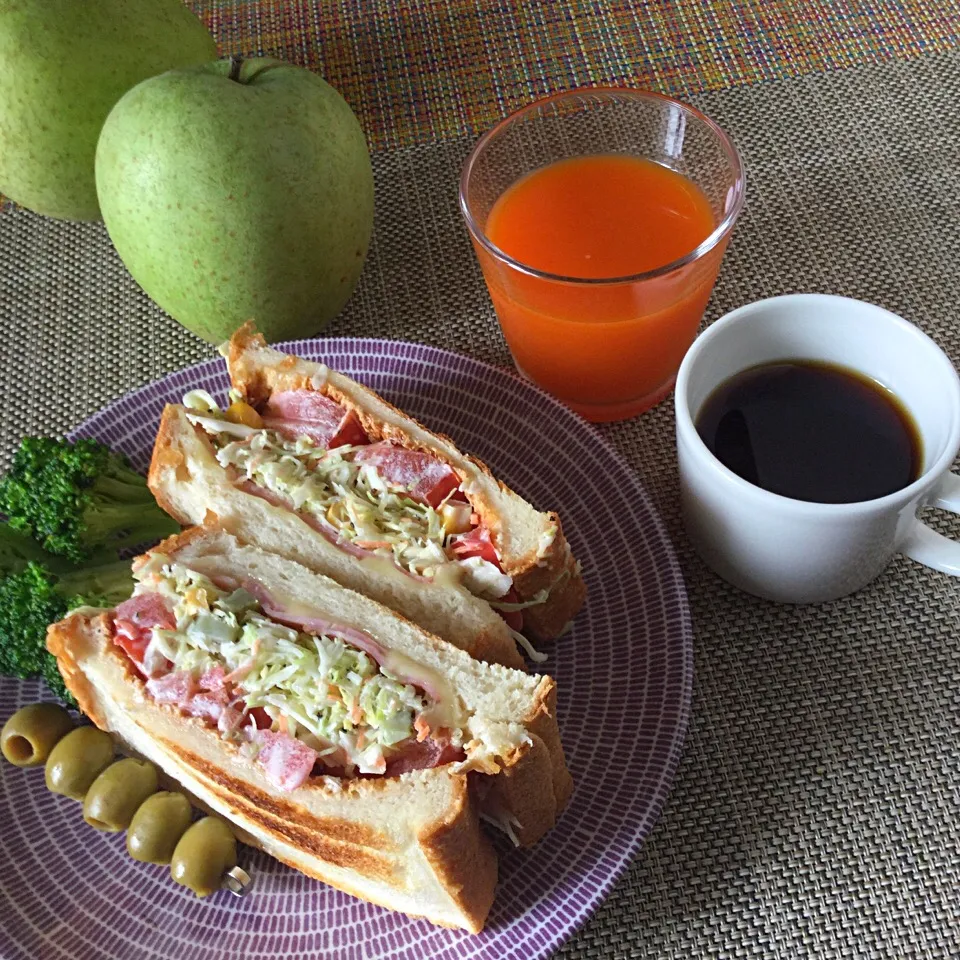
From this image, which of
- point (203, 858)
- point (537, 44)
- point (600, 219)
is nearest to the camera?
point (203, 858)

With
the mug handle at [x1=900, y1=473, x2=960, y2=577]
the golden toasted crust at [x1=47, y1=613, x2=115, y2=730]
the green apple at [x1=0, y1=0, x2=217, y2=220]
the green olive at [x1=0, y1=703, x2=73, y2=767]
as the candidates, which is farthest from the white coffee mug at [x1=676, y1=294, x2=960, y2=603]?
the green apple at [x1=0, y1=0, x2=217, y2=220]

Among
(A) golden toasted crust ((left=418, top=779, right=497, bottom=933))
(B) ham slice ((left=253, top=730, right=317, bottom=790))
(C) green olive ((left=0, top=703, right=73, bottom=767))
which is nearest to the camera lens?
(A) golden toasted crust ((left=418, top=779, right=497, bottom=933))

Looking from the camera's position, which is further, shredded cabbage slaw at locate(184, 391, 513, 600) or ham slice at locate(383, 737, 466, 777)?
shredded cabbage slaw at locate(184, 391, 513, 600)

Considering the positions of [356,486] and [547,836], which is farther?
[356,486]

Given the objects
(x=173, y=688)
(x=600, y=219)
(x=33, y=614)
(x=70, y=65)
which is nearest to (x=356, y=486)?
(x=173, y=688)

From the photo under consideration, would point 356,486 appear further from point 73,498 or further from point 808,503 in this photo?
point 808,503

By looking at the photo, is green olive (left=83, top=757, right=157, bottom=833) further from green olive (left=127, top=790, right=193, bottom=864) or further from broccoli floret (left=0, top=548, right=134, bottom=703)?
broccoli floret (left=0, top=548, right=134, bottom=703)

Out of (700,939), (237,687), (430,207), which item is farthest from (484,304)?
(700,939)

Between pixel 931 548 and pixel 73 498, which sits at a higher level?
pixel 73 498
